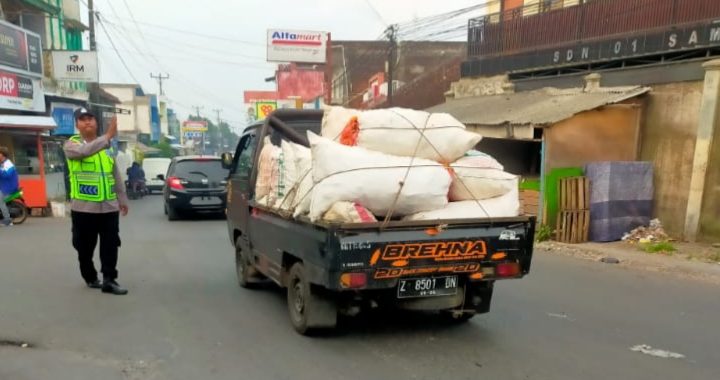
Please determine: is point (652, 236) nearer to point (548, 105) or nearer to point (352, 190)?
point (548, 105)

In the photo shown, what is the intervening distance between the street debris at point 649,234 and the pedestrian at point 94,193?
328 inches

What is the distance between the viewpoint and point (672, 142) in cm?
1005

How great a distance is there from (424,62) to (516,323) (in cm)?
3346

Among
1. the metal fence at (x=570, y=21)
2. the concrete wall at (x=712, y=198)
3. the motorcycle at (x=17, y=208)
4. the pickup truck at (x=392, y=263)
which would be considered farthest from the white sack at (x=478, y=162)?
the motorcycle at (x=17, y=208)

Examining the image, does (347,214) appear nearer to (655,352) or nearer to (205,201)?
(655,352)

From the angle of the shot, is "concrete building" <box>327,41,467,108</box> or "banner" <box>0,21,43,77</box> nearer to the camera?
"banner" <box>0,21,43,77</box>

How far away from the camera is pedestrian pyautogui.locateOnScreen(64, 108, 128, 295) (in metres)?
5.66

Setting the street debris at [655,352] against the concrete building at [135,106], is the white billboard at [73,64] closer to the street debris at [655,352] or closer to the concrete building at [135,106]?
the street debris at [655,352]

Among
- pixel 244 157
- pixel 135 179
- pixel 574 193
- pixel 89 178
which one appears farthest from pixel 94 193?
pixel 135 179

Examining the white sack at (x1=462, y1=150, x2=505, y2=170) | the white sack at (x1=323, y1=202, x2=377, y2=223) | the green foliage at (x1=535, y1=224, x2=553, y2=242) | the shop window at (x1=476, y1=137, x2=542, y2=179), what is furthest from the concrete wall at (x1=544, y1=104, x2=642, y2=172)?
the white sack at (x1=323, y1=202, x2=377, y2=223)

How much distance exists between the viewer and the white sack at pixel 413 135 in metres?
4.35

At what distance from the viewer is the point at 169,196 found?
526 inches

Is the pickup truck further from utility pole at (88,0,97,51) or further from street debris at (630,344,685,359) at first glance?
utility pole at (88,0,97,51)

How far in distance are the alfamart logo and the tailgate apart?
30202mm
